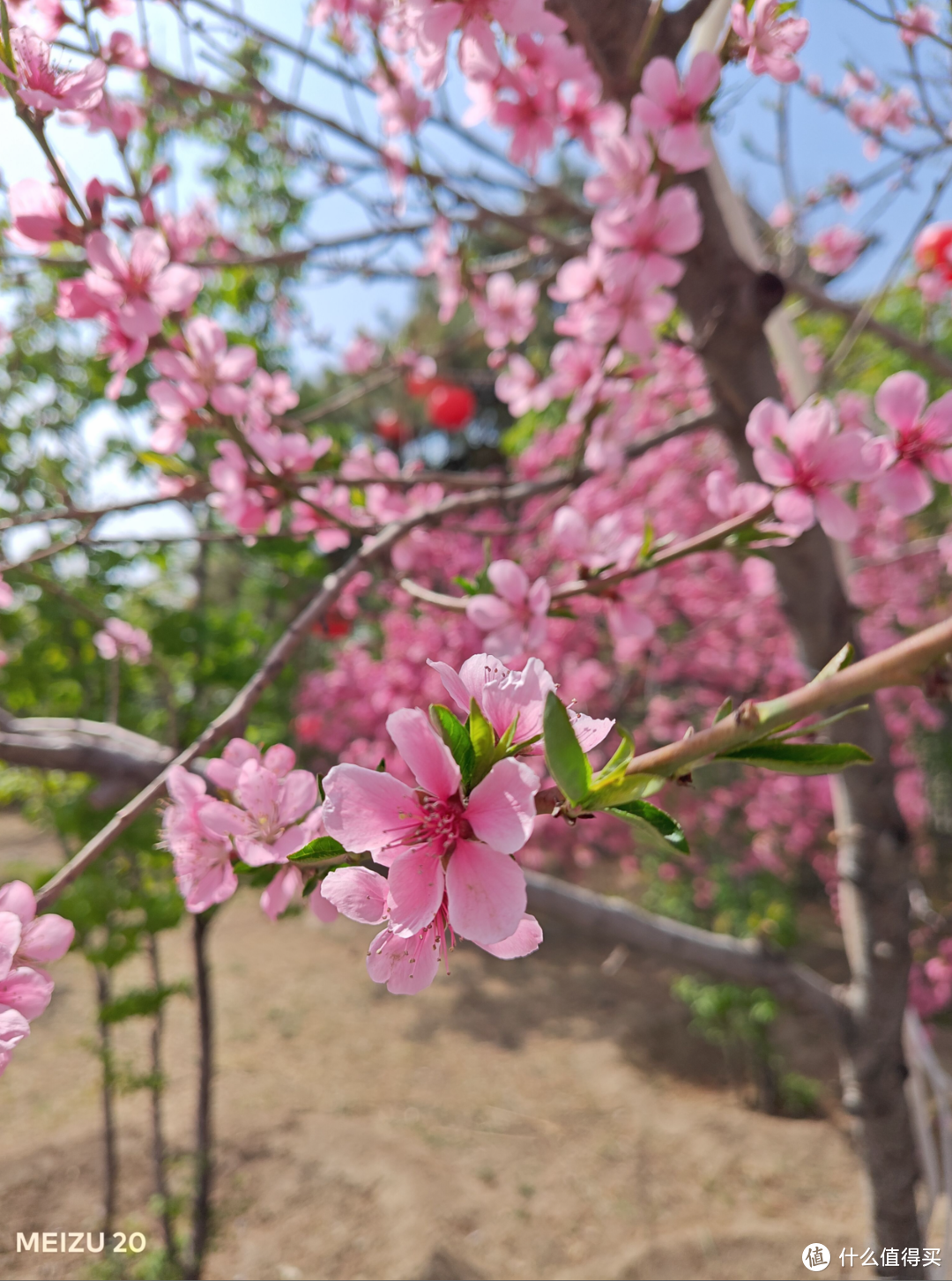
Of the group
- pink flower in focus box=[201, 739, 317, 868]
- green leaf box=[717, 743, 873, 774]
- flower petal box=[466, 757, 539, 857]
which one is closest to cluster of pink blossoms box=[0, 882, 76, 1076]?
pink flower in focus box=[201, 739, 317, 868]

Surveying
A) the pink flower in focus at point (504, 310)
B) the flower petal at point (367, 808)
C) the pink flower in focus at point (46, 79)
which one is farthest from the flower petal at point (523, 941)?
the pink flower in focus at point (504, 310)

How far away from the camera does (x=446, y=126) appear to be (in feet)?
6.84

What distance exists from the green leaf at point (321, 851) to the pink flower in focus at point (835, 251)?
362 cm

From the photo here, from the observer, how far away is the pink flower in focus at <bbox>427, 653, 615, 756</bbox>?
0.43 meters

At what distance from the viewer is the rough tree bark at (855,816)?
154 cm

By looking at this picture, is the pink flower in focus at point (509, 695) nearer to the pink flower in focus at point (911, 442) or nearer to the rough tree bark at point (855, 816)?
the pink flower in focus at point (911, 442)

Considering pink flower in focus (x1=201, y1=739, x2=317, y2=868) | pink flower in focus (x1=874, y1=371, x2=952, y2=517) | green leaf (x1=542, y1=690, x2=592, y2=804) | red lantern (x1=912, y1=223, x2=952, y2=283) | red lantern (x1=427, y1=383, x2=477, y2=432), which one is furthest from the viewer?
red lantern (x1=427, y1=383, x2=477, y2=432)

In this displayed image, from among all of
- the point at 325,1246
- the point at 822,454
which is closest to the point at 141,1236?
the point at 325,1246

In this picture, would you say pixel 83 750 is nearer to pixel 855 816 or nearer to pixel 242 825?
pixel 242 825

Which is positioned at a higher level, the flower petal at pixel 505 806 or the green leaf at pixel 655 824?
the flower petal at pixel 505 806

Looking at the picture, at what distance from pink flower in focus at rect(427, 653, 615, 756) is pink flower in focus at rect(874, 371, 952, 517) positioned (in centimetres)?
68

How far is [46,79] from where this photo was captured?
77cm

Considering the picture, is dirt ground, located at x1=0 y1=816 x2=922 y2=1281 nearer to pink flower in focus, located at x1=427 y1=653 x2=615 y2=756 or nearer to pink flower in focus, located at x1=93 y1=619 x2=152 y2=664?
pink flower in focus, located at x1=93 y1=619 x2=152 y2=664

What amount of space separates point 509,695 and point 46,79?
2.98ft
